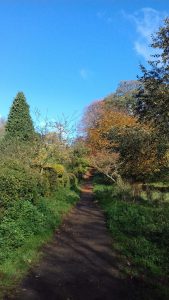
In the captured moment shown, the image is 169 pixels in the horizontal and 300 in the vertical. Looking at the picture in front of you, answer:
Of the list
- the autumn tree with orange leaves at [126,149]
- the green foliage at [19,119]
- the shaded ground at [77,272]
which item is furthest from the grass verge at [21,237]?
the green foliage at [19,119]

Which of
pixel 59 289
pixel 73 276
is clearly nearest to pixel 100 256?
pixel 73 276

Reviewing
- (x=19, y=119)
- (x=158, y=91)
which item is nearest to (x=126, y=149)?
(x=158, y=91)

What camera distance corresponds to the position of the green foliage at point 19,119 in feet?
130

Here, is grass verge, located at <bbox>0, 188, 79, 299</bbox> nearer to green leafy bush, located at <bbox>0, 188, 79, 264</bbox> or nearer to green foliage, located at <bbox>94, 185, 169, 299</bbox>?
green leafy bush, located at <bbox>0, 188, 79, 264</bbox>

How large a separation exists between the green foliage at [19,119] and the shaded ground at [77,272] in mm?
26666

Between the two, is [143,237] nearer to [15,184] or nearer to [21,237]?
[21,237]

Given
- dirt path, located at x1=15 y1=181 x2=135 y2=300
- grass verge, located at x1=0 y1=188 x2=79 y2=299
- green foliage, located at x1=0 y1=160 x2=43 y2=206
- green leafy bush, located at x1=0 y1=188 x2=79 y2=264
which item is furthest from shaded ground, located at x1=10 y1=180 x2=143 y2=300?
green foliage, located at x1=0 y1=160 x2=43 y2=206

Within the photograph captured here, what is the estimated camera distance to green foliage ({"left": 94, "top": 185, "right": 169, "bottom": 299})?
30.8ft

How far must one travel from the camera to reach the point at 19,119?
40.5 m

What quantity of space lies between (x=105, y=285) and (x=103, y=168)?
28.4 metres

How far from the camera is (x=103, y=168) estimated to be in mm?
36438

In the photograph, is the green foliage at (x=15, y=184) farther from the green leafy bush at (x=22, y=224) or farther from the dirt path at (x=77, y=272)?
the dirt path at (x=77, y=272)

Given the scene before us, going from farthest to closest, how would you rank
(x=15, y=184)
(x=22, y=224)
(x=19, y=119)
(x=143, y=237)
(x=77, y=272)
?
(x=19, y=119), (x=15, y=184), (x=143, y=237), (x=22, y=224), (x=77, y=272)

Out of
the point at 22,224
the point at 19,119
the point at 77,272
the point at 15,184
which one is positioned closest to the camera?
the point at 77,272
